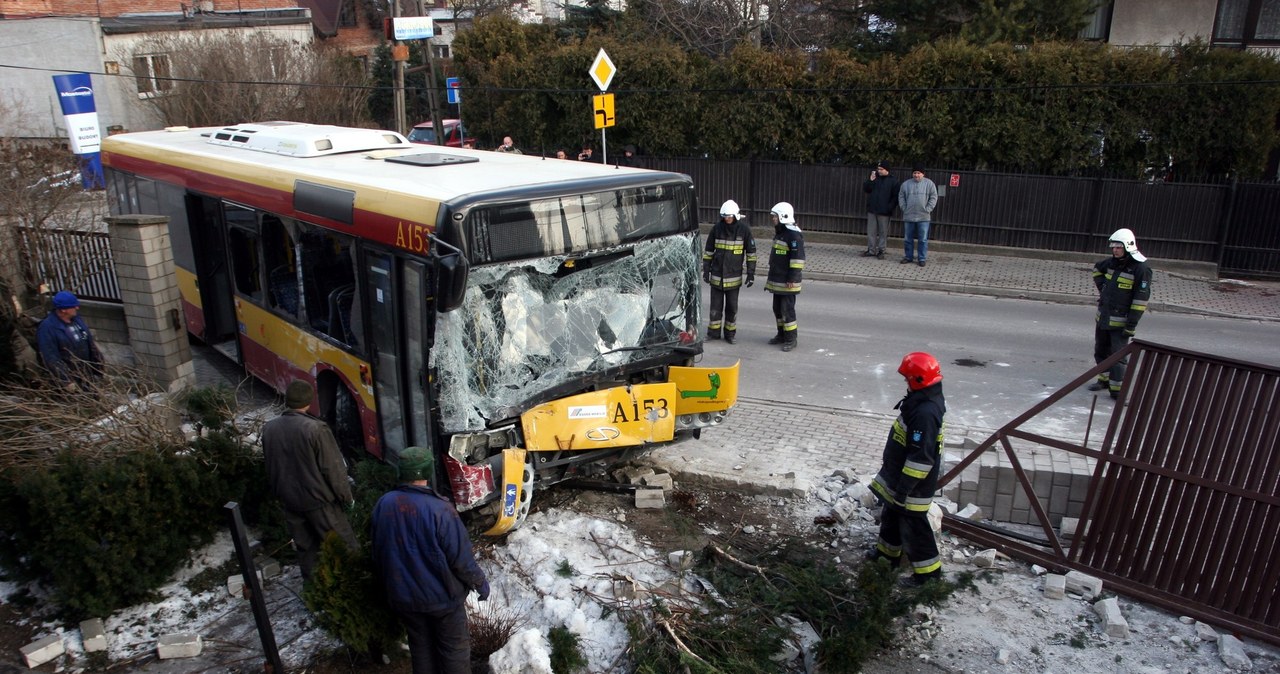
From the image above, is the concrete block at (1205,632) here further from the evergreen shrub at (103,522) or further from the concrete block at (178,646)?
the evergreen shrub at (103,522)

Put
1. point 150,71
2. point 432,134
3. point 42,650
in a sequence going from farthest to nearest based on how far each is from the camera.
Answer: point 150,71
point 432,134
point 42,650

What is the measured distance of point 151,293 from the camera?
872cm

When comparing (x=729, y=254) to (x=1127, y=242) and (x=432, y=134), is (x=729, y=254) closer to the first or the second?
(x=1127, y=242)

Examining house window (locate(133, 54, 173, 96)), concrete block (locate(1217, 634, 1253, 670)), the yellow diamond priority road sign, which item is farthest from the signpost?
house window (locate(133, 54, 173, 96))

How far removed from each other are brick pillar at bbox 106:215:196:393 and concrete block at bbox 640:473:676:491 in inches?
188

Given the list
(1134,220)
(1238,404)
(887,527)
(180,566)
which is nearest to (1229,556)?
(1238,404)

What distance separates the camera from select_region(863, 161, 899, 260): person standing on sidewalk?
16672mm

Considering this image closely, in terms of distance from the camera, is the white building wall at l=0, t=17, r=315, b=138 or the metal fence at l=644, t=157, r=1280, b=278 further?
the white building wall at l=0, t=17, r=315, b=138

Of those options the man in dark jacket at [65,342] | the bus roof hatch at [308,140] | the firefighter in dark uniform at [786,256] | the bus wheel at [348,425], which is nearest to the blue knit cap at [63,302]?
the man in dark jacket at [65,342]

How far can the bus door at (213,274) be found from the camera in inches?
366

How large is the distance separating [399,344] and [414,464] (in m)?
1.86

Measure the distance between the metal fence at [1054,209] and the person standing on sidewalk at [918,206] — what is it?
3.45 feet

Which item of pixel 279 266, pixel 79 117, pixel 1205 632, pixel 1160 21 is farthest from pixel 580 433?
pixel 1160 21

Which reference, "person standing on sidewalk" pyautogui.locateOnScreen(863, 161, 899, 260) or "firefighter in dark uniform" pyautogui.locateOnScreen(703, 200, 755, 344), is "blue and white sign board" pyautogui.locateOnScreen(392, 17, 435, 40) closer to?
"person standing on sidewalk" pyautogui.locateOnScreen(863, 161, 899, 260)
